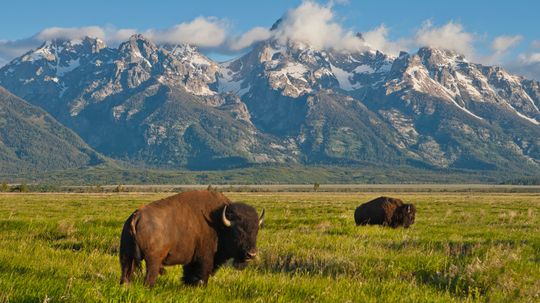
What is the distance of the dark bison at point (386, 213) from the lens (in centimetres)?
2762

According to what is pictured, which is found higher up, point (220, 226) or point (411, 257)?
point (220, 226)

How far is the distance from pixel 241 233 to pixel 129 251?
2.09 metres

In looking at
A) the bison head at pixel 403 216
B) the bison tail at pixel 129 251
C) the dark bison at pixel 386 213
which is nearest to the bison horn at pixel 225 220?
the bison tail at pixel 129 251

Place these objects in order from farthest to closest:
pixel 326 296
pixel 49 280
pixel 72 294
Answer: pixel 326 296
pixel 49 280
pixel 72 294

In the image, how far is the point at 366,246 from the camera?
635 inches

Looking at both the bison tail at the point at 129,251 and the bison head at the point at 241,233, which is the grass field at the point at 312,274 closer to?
the bison tail at the point at 129,251

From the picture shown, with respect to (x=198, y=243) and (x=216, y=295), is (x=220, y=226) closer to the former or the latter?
(x=198, y=243)

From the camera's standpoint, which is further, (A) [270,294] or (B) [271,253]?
(B) [271,253]

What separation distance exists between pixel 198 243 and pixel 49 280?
9.20 feet

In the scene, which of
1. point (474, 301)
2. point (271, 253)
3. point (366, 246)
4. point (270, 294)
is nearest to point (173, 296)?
point (270, 294)

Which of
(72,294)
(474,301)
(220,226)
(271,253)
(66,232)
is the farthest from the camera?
(66,232)

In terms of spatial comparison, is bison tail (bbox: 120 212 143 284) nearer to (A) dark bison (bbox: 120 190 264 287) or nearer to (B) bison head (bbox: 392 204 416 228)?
(A) dark bison (bbox: 120 190 264 287)

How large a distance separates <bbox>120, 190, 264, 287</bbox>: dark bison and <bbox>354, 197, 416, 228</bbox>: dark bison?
17896 millimetres

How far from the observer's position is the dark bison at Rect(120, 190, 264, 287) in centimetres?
930
